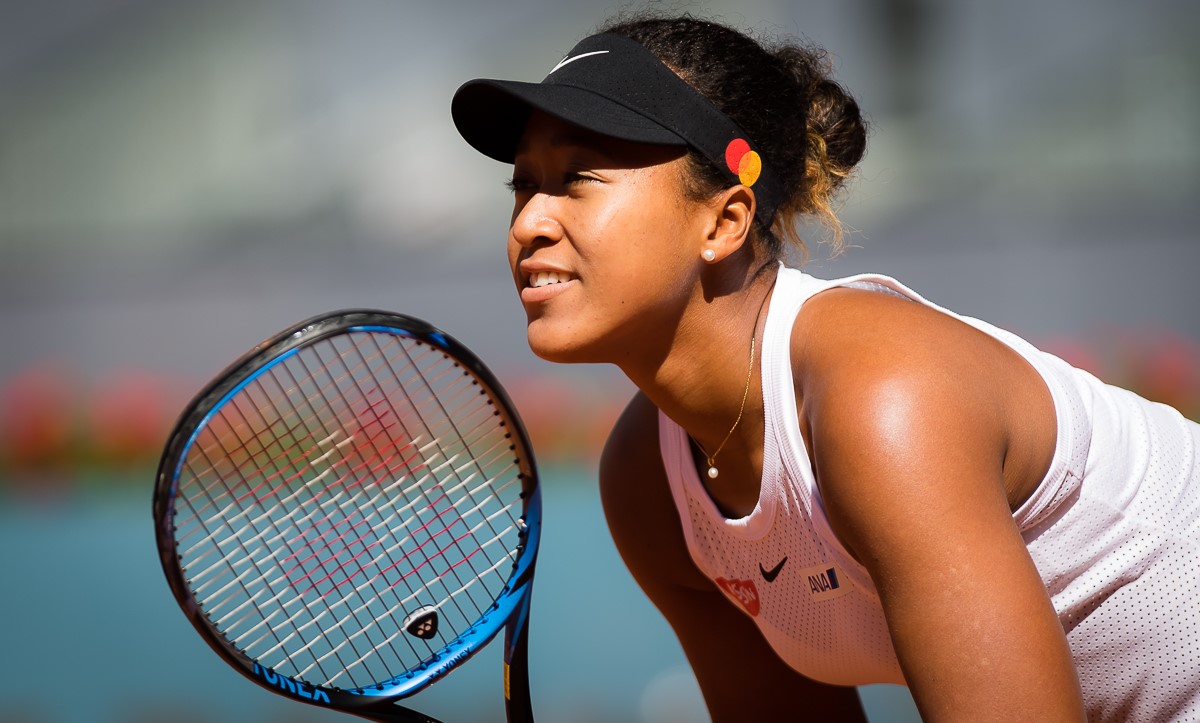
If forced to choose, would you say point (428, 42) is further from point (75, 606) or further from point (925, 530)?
point (925, 530)

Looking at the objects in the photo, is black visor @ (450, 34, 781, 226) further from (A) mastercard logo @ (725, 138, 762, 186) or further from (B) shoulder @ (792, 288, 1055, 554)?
(B) shoulder @ (792, 288, 1055, 554)

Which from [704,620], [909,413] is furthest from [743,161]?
[704,620]

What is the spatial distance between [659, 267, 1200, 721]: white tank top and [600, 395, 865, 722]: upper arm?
0.30 metres

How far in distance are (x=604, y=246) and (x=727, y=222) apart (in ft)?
0.58

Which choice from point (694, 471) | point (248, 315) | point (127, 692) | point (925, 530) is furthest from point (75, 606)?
point (925, 530)

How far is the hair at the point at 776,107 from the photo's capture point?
1500mm

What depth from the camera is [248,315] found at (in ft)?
19.8

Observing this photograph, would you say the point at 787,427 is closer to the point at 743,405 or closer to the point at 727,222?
the point at 743,405

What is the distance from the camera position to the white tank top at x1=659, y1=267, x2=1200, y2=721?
1352mm

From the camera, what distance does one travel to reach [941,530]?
3.69ft

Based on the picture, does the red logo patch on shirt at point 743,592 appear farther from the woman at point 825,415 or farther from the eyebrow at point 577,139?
the eyebrow at point 577,139

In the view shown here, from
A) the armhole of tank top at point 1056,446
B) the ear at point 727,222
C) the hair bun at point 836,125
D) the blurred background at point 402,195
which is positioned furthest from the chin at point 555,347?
the blurred background at point 402,195

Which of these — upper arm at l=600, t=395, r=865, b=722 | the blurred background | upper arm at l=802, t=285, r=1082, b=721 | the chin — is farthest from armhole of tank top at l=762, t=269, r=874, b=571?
the blurred background

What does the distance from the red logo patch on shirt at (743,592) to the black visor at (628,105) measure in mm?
452
